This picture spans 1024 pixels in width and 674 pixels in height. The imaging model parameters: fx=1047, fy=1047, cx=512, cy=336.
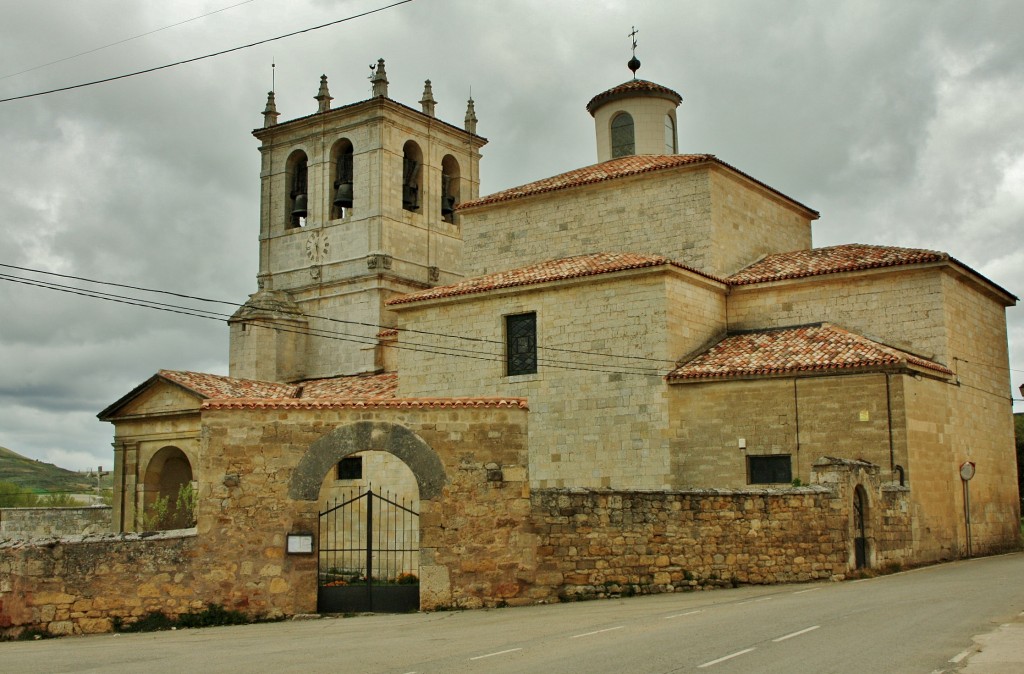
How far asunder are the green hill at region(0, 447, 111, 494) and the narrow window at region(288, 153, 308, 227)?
58.6m

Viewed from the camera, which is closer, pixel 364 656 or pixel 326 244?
pixel 364 656

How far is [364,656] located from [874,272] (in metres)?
15.3

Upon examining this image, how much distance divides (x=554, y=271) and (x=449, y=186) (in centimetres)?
1323

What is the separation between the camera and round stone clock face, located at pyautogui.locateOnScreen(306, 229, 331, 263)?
33.0 m

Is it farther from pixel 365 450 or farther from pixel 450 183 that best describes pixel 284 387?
pixel 365 450

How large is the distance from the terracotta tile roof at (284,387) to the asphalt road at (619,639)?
471 inches

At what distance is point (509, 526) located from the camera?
45.9ft

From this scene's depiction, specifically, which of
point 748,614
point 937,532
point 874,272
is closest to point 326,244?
point 874,272

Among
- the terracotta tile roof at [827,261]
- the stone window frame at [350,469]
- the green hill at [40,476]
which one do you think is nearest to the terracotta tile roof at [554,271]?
the terracotta tile roof at [827,261]

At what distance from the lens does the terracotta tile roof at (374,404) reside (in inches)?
540

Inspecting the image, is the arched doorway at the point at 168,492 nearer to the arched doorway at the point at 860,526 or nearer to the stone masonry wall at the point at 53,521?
the stone masonry wall at the point at 53,521

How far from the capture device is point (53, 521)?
26781 millimetres

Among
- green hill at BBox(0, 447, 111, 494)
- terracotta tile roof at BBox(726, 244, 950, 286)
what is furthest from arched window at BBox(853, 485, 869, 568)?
green hill at BBox(0, 447, 111, 494)

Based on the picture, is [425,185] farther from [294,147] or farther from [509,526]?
[509,526]
